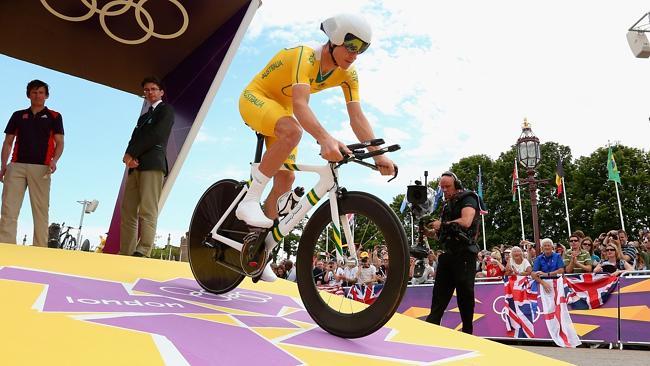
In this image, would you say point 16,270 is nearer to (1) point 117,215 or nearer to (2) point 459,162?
(1) point 117,215

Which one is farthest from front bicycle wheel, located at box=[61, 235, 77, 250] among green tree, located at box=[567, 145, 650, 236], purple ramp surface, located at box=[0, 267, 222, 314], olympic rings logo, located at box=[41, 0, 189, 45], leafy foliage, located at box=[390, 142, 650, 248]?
green tree, located at box=[567, 145, 650, 236]

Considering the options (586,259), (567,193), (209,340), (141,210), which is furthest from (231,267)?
(567,193)

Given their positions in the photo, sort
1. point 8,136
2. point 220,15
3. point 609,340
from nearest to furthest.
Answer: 1. point 8,136
2. point 609,340
3. point 220,15

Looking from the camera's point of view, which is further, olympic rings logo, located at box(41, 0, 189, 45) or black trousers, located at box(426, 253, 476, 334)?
olympic rings logo, located at box(41, 0, 189, 45)

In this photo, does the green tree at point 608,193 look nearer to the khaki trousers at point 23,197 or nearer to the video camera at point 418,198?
the video camera at point 418,198

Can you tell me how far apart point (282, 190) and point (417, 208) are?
1.07 meters

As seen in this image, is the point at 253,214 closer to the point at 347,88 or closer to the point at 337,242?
the point at 337,242

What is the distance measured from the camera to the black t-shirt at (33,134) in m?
6.53

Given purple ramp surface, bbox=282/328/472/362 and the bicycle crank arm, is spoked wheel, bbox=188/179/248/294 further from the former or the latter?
purple ramp surface, bbox=282/328/472/362

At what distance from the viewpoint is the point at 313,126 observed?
3100mm

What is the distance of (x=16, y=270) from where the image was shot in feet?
11.9

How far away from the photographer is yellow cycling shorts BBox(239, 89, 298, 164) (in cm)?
352

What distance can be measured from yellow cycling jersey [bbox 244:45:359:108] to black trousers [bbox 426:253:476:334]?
253 centimetres

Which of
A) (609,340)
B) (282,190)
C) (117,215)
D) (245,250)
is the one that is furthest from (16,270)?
(609,340)
